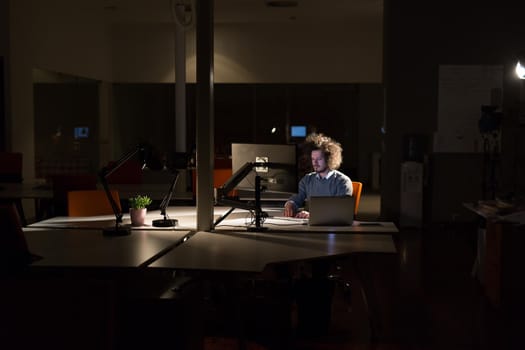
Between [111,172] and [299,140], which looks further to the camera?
[299,140]

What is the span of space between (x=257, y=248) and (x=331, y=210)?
0.86m

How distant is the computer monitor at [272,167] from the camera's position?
14.2 feet

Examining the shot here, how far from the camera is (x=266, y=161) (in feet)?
14.4

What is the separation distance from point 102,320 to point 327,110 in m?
11.8

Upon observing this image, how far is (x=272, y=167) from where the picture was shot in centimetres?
435

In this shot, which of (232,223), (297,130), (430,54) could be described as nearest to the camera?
(232,223)

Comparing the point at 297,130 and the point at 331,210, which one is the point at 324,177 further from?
the point at 297,130

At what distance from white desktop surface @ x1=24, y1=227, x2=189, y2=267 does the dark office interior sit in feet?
0.26

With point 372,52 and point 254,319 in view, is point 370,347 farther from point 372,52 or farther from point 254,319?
point 372,52

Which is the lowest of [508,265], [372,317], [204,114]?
[372,317]

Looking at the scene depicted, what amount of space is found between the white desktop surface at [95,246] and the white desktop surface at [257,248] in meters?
0.12

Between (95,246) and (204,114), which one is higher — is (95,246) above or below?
below

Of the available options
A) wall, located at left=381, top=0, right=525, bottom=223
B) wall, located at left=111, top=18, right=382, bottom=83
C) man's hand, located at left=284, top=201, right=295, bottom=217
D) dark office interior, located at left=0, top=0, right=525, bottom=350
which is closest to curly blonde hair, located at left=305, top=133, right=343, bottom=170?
man's hand, located at left=284, top=201, right=295, bottom=217

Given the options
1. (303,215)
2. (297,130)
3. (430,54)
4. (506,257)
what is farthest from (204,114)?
(297,130)
